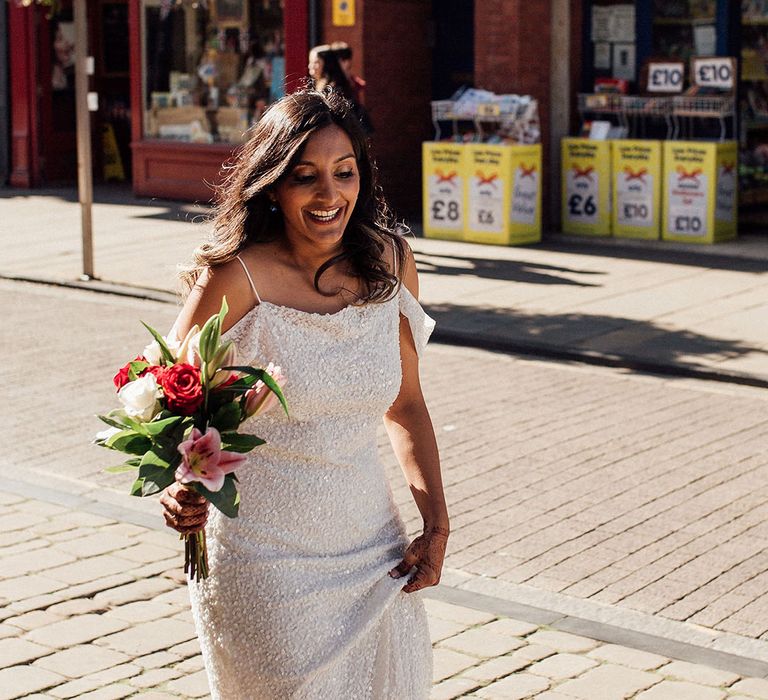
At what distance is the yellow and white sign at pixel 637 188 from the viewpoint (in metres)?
14.5

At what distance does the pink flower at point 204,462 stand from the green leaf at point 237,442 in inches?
1.7

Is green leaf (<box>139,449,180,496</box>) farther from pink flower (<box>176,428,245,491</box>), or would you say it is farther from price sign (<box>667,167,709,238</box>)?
price sign (<box>667,167,709,238</box>)

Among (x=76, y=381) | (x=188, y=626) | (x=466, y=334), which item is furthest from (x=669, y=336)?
(x=188, y=626)

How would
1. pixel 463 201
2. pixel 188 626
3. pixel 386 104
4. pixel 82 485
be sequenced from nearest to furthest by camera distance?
pixel 188 626 < pixel 82 485 < pixel 463 201 < pixel 386 104

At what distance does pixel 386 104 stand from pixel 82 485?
10.8 metres

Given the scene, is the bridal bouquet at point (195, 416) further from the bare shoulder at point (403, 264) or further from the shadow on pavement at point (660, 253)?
the shadow on pavement at point (660, 253)

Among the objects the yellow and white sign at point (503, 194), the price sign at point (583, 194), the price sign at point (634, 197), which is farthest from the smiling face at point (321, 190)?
the price sign at point (583, 194)

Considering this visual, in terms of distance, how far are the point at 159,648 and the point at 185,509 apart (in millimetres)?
2179

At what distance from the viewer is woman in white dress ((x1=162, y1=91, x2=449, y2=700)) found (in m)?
3.17

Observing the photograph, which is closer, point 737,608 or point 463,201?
point 737,608

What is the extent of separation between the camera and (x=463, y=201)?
591 inches

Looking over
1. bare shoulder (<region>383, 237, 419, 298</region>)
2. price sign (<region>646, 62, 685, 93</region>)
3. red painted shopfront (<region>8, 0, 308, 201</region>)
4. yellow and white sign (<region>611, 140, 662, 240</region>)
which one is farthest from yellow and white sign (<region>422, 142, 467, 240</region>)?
bare shoulder (<region>383, 237, 419, 298</region>)

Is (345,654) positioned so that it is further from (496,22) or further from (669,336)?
(496,22)

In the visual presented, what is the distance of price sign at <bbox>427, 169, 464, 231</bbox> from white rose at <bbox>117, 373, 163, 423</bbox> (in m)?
12.2
